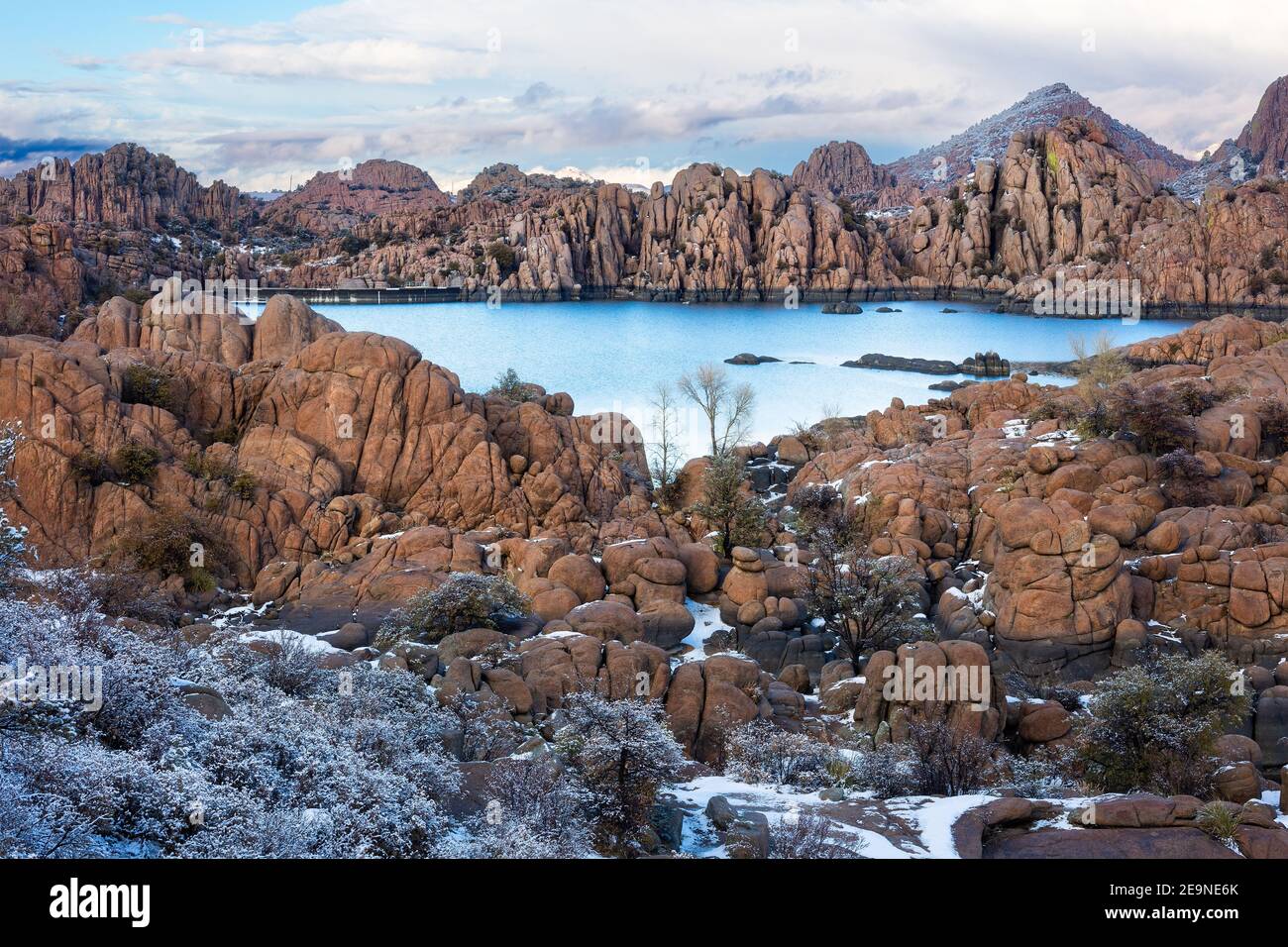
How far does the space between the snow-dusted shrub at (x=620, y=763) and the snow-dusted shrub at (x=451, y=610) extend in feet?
27.6

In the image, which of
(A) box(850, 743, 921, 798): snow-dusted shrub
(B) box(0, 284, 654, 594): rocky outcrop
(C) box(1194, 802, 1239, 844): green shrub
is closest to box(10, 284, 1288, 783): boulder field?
(B) box(0, 284, 654, 594): rocky outcrop

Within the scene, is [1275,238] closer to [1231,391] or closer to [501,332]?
[501,332]

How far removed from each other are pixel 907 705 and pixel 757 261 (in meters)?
126

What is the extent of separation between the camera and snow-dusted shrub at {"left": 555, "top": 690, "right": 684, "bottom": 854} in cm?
1048

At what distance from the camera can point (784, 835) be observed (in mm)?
9945

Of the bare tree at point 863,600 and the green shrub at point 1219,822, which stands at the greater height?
the green shrub at point 1219,822

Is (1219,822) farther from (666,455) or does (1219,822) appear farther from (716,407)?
(716,407)

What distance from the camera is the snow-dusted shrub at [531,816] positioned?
8633mm

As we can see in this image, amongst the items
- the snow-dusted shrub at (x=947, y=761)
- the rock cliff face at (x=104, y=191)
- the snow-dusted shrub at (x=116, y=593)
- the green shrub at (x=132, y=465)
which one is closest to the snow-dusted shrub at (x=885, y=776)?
the snow-dusted shrub at (x=947, y=761)

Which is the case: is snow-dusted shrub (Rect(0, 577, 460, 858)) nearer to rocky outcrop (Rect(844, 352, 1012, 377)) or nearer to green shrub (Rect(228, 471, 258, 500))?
green shrub (Rect(228, 471, 258, 500))

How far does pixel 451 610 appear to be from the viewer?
2012 centimetres

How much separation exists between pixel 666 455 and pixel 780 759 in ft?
80.0

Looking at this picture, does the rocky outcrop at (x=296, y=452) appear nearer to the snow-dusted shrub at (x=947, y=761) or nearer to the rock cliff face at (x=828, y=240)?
the snow-dusted shrub at (x=947, y=761)
